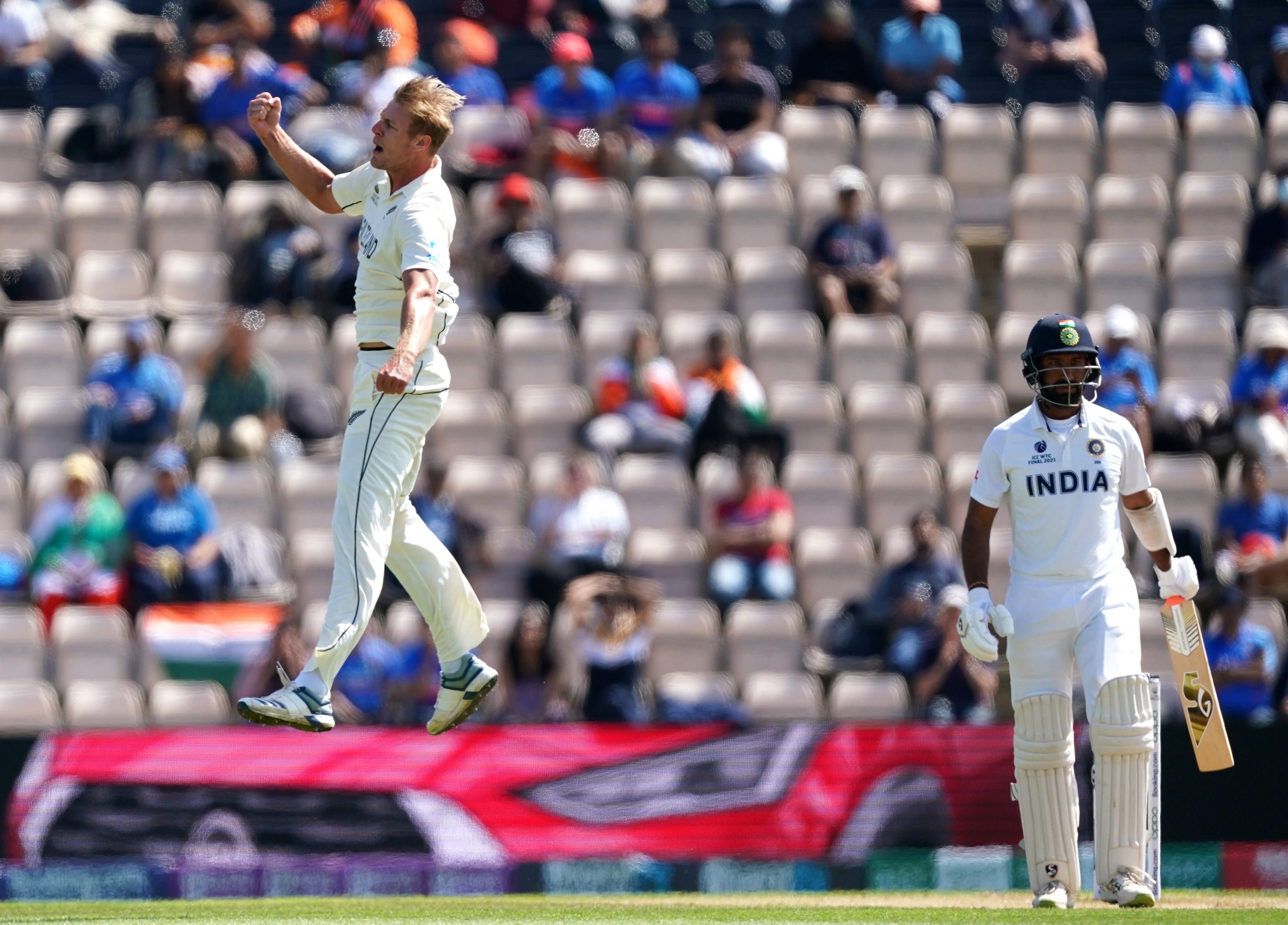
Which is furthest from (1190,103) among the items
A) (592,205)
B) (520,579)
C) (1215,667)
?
(520,579)

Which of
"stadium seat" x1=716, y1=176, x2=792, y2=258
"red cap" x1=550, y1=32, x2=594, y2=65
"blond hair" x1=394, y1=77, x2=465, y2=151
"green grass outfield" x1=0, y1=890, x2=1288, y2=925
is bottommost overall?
"green grass outfield" x1=0, y1=890, x2=1288, y2=925

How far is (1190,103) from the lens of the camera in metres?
15.3

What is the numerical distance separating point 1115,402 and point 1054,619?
17.2 ft

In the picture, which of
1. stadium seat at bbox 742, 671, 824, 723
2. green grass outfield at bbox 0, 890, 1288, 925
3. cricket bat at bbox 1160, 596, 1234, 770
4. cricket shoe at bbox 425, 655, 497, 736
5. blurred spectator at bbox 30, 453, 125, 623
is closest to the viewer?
green grass outfield at bbox 0, 890, 1288, 925

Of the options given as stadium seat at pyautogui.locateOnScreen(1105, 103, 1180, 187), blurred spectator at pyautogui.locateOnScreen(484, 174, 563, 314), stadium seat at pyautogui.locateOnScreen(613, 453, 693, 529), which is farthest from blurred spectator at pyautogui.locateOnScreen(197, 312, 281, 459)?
stadium seat at pyautogui.locateOnScreen(1105, 103, 1180, 187)

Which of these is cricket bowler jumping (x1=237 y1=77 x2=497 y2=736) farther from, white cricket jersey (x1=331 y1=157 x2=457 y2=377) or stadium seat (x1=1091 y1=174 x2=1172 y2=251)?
stadium seat (x1=1091 y1=174 x2=1172 y2=251)

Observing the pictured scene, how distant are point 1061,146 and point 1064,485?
7.90 m

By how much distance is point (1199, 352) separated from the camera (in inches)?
538

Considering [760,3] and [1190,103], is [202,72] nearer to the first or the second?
[760,3]

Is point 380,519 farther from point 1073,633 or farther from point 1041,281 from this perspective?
point 1041,281

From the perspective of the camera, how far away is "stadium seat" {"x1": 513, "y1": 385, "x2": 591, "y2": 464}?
43.8 ft

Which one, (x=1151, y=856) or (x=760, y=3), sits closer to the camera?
(x=1151, y=856)

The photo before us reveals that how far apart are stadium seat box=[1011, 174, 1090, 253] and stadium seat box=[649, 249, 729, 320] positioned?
2.27 meters

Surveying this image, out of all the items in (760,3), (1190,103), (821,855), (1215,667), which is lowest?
(821,855)
